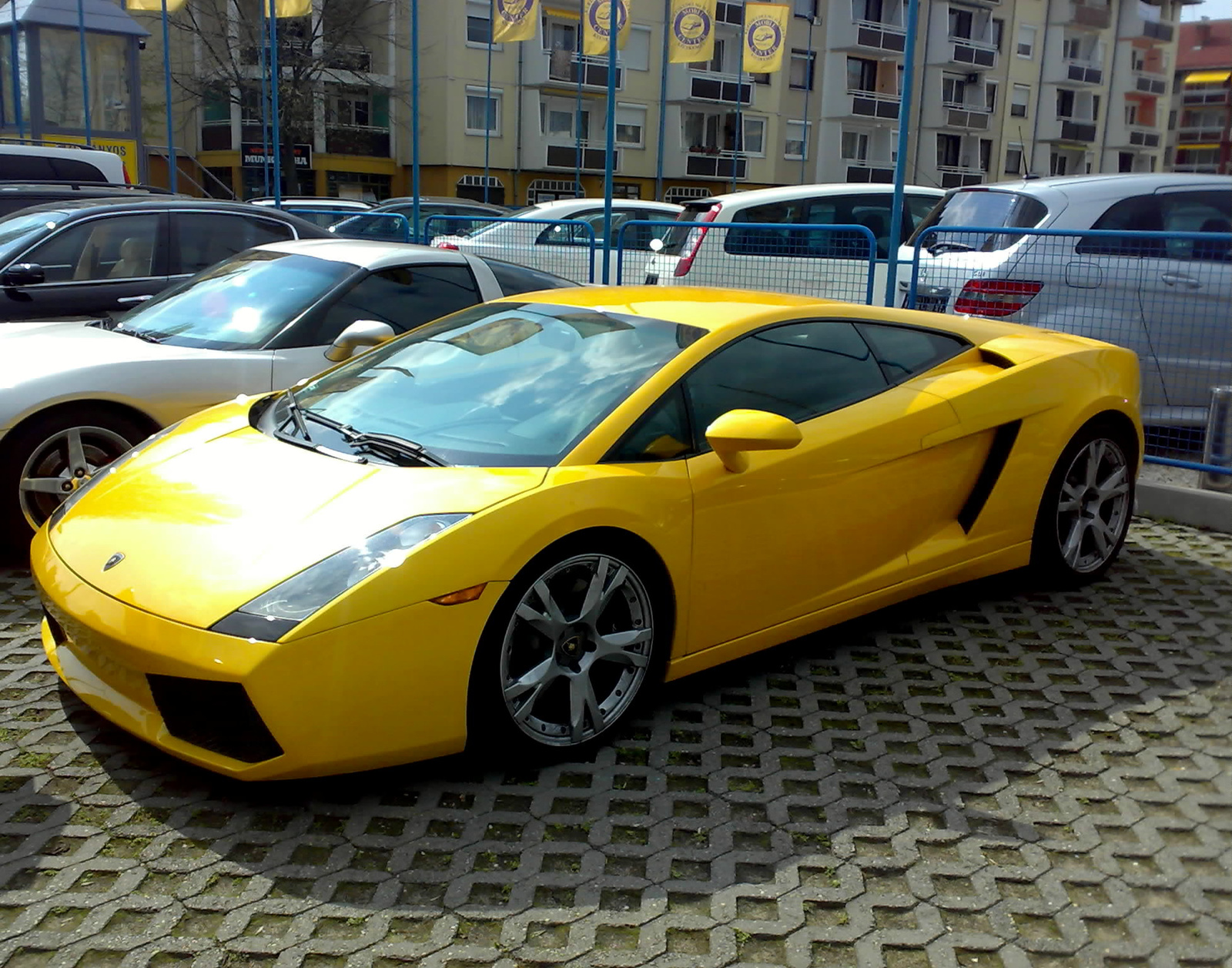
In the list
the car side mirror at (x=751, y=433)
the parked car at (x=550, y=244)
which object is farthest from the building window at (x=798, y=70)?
the car side mirror at (x=751, y=433)

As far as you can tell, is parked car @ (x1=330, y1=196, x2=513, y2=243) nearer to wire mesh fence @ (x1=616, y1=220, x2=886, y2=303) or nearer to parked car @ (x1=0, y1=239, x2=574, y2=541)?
wire mesh fence @ (x1=616, y1=220, x2=886, y2=303)

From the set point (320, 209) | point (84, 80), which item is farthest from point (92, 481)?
point (84, 80)

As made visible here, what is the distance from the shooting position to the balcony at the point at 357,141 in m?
43.4

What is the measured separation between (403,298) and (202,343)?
1072 millimetres

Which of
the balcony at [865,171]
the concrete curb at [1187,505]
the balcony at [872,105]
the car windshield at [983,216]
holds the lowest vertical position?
the concrete curb at [1187,505]

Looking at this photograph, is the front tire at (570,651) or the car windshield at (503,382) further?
the car windshield at (503,382)

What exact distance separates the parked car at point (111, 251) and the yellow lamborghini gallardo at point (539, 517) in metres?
3.75

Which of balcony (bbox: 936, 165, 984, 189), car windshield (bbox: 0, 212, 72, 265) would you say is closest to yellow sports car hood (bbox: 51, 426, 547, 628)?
car windshield (bbox: 0, 212, 72, 265)

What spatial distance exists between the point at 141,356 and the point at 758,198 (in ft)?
23.8

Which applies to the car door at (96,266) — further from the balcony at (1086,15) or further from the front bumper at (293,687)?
the balcony at (1086,15)

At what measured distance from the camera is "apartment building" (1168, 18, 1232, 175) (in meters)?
81.8

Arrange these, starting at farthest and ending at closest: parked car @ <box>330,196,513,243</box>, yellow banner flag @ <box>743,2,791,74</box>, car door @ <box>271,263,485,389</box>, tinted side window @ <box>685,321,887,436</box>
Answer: yellow banner flag @ <box>743,2,791,74</box> < parked car @ <box>330,196,513,243</box> < car door @ <box>271,263,485,389</box> < tinted side window @ <box>685,321,887,436</box>

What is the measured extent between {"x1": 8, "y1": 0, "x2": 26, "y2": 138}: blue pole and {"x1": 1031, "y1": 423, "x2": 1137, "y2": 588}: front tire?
22729 mm

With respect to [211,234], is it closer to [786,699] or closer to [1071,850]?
[786,699]
